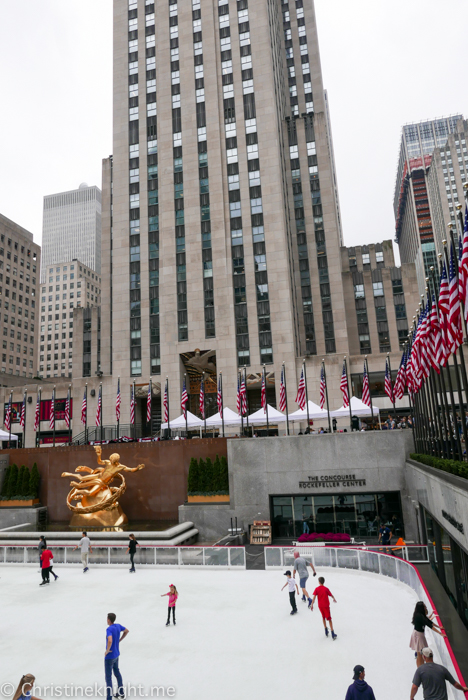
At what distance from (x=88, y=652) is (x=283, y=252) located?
46367 mm

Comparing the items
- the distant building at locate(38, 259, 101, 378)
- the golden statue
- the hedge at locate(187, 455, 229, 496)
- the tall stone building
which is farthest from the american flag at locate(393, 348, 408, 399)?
the distant building at locate(38, 259, 101, 378)

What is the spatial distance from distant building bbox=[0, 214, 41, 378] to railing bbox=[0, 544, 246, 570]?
258ft

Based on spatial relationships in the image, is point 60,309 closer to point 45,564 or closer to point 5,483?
point 5,483

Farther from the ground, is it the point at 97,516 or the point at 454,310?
the point at 454,310

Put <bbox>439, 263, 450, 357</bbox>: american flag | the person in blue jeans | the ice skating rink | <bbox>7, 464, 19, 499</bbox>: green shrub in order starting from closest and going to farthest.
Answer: the person in blue jeans
the ice skating rink
<bbox>439, 263, 450, 357</bbox>: american flag
<bbox>7, 464, 19, 499</bbox>: green shrub

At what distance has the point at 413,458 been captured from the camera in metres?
26.2

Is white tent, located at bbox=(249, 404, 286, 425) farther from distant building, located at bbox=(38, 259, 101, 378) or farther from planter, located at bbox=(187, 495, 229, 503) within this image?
distant building, located at bbox=(38, 259, 101, 378)

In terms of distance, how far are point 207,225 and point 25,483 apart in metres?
34.2

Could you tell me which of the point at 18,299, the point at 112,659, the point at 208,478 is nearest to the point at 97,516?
the point at 208,478

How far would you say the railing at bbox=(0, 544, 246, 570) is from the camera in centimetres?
2034

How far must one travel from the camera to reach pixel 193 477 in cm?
3106

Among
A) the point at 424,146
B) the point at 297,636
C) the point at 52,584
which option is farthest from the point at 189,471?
the point at 424,146

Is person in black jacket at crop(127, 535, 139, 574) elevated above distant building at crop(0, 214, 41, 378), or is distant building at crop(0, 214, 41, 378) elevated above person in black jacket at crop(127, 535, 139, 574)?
distant building at crop(0, 214, 41, 378)

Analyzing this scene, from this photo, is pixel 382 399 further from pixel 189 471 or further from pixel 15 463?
pixel 15 463
